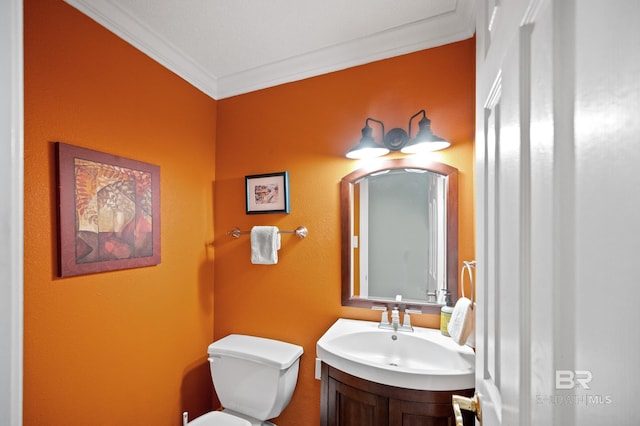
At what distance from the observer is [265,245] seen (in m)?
1.73

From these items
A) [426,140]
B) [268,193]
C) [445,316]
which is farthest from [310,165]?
[445,316]

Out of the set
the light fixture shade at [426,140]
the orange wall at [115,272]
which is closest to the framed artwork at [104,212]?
the orange wall at [115,272]

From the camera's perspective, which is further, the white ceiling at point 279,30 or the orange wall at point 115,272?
the white ceiling at point 279,30

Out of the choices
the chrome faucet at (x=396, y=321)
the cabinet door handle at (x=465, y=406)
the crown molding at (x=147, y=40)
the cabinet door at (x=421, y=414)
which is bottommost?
the cabinet door at (x=421, y=414)

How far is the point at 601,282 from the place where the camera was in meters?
0.26

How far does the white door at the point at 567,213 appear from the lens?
23 centimetres

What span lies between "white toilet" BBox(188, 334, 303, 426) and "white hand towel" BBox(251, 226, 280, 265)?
55 centimetres

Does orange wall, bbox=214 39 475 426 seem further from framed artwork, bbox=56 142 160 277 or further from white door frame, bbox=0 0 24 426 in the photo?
white door frame, bbox=0 0 24 426

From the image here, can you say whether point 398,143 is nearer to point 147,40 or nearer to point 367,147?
point 367,147

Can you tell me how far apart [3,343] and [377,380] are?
1152 mm

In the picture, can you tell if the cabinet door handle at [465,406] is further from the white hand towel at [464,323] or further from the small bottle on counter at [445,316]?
the small bottle on counter at [445,316]

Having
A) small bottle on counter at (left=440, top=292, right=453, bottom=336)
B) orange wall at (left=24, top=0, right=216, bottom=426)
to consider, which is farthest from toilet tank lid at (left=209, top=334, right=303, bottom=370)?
small bottle on counter at (left=440, top=292, right=453, bottom=336)

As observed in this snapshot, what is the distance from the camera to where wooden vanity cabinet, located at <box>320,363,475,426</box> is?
3.38 ft

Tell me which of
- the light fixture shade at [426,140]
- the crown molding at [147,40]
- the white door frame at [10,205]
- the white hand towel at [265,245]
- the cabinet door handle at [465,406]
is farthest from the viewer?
the white hand towel at [265,245]
